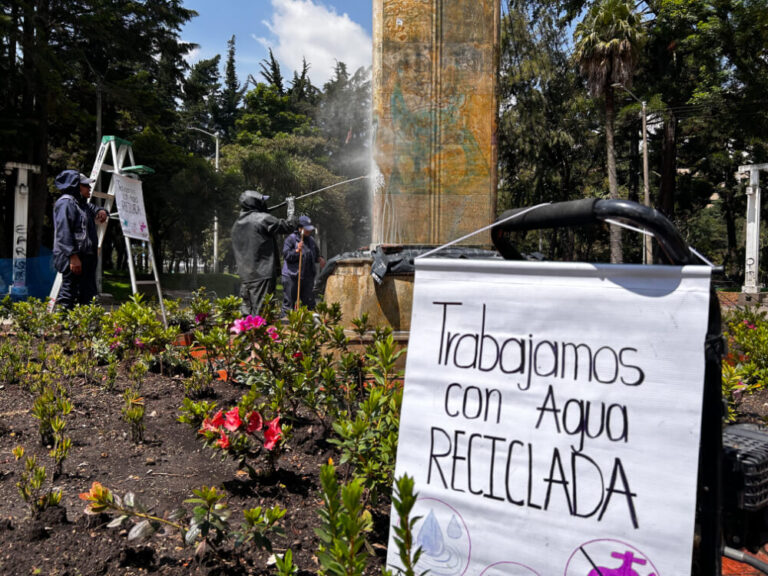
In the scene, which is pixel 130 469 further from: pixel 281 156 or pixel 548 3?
pixel 281 156

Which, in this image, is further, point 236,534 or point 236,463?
point 236,463

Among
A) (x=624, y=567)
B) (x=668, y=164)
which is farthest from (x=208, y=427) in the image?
(x=668, y=164)

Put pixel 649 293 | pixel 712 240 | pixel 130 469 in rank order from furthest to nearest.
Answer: pixel 712 240 → pixel 130 469 → pixel 649 293

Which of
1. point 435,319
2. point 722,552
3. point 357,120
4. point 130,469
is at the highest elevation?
point 357,120

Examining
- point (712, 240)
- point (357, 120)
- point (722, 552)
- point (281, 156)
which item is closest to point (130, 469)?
point (722, 552)

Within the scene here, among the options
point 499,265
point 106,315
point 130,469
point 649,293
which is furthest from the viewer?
point 106,315

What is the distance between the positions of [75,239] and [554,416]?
6.15m

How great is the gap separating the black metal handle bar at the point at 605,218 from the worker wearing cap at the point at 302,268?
7.97 m

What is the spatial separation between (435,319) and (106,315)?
4.29 metres

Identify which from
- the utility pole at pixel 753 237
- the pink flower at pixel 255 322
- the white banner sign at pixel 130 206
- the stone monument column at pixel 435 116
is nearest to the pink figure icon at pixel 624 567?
the pink flower at pixel 255 322

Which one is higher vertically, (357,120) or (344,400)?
(357,120)

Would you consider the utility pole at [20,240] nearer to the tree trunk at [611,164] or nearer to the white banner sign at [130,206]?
the white banner sign at [130,206]

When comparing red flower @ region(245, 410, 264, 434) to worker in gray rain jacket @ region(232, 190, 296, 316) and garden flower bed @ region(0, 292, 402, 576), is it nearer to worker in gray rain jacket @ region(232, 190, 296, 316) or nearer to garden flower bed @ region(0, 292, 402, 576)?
garden flower bed @ region(0, 292, 402, 576)

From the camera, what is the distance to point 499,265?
5.58 ft
